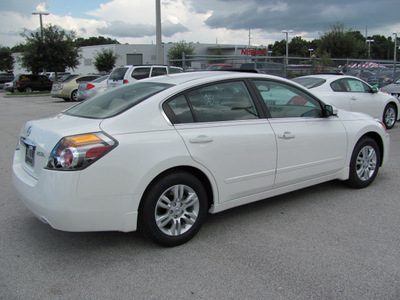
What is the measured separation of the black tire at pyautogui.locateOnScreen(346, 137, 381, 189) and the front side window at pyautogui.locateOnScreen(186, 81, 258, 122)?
1.80 metres

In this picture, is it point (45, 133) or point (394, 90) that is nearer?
point (45, 133)

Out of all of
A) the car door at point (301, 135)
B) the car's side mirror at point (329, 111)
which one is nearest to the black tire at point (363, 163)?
the car door at point (301, 135)

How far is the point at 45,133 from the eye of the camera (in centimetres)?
330

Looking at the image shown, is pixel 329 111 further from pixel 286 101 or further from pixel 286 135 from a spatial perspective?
pixel 286 135

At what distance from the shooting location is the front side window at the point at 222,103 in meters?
3.64

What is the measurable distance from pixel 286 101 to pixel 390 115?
24.6 feet

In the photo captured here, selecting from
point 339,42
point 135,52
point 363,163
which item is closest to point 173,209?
point 363,163

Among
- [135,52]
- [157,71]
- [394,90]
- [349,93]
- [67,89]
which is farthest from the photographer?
[135,52]

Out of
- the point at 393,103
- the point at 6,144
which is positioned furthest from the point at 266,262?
the point at 393,103

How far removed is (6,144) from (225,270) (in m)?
7.21

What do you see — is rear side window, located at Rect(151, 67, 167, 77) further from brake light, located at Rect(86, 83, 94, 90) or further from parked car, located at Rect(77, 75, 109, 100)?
brake light, located at Rect(86, 83, 94, 90)

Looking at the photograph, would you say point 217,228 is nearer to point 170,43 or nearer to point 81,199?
point 81,199

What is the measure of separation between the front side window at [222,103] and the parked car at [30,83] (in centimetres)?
3055

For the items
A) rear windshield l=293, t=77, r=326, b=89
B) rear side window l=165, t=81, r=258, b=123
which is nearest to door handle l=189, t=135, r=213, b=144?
rear side window l=165, t=81, r=258, b=123
